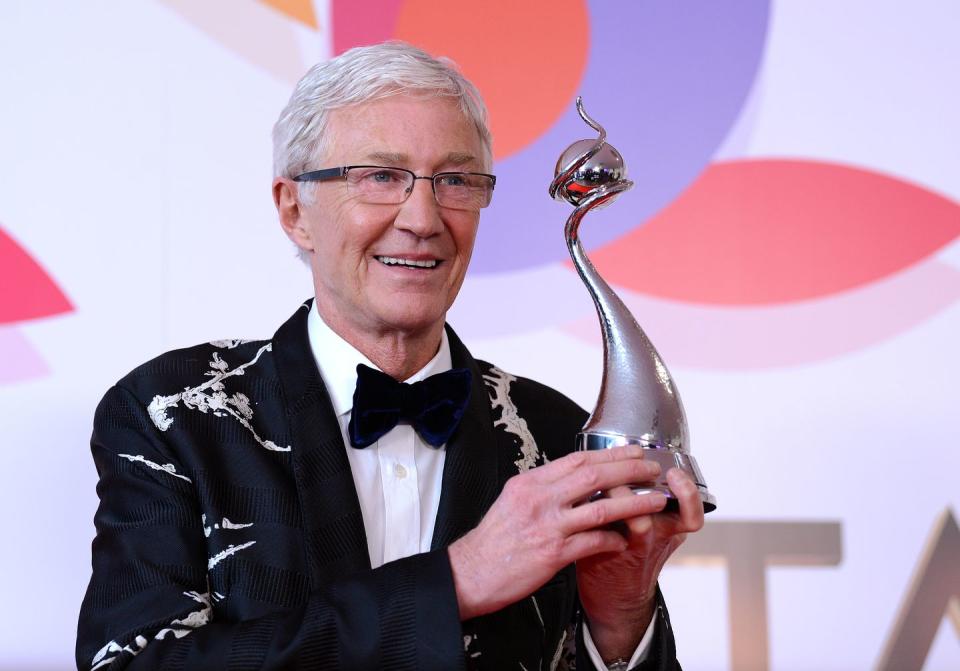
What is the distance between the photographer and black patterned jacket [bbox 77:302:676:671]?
1.45 metres

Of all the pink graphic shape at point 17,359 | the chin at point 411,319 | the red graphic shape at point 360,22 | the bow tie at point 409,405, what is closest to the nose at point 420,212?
the chin at point 411,319

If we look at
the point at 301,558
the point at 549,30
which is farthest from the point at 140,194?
the point at 301,558

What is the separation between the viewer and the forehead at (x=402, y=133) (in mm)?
1806

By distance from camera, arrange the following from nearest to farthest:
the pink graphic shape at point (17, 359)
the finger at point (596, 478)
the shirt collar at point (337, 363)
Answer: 1. the finger at point (596, 478)
2. the shirt collar at point (337, 363)
3. the pink graphic shape at point (17, 359)

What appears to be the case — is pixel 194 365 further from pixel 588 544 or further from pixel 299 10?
pixel 299 10

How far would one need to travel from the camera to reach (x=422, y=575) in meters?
1.46

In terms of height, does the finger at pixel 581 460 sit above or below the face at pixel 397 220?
below

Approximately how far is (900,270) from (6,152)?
6.66 ft

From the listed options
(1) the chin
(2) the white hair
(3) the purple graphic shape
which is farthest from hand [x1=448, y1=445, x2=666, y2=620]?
(3) the purple graphic shape

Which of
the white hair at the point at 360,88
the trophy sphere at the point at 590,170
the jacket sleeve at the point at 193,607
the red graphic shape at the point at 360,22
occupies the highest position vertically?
the red graphic shape at the point at 360,22

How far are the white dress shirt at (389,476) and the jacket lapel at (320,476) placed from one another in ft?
0.17

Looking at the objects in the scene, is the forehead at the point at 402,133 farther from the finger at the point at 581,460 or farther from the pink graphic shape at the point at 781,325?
the pink graphic shape at the point at 781,325

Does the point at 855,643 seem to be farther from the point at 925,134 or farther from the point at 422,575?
the point at 422,575

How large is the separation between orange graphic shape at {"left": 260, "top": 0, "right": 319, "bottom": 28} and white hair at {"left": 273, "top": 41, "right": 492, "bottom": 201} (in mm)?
894
